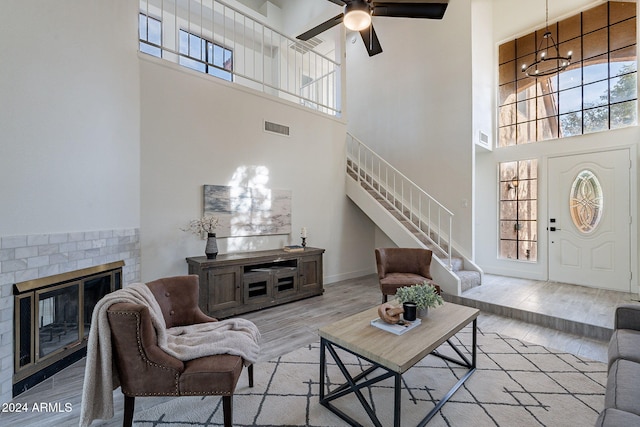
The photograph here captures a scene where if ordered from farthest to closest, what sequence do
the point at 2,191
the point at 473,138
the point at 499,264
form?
the point at 499,264
the point at 473,138
the point at 2,191

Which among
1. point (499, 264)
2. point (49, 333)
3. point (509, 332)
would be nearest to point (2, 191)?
point (49, 333)

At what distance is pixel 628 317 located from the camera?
213 cm

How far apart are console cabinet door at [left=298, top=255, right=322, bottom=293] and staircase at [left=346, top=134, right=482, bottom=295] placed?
4.60 ft

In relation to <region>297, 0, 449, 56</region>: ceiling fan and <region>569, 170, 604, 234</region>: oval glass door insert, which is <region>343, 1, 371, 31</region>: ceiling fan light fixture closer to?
<region>297, 0, 449, 56</region>: ceiling fan

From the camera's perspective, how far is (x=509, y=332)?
3303mm

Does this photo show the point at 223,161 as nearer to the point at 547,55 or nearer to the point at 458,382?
the point at 458,382

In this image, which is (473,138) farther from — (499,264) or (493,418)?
(493,418)

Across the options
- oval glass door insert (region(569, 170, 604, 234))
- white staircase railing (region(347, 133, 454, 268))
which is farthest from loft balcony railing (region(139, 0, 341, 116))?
oval glass door insert (region(569, 170, 604, 234))

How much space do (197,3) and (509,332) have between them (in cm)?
755

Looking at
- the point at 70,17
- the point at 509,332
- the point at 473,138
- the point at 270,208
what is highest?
the point at 70,17

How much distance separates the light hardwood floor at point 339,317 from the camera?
80.8 inches

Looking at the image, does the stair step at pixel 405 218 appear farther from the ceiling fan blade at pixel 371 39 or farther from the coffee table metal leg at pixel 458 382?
the ceiling fan blade at pixel 371 39

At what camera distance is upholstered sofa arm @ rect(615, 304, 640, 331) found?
2.10 meters

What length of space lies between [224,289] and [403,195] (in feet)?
13.0
